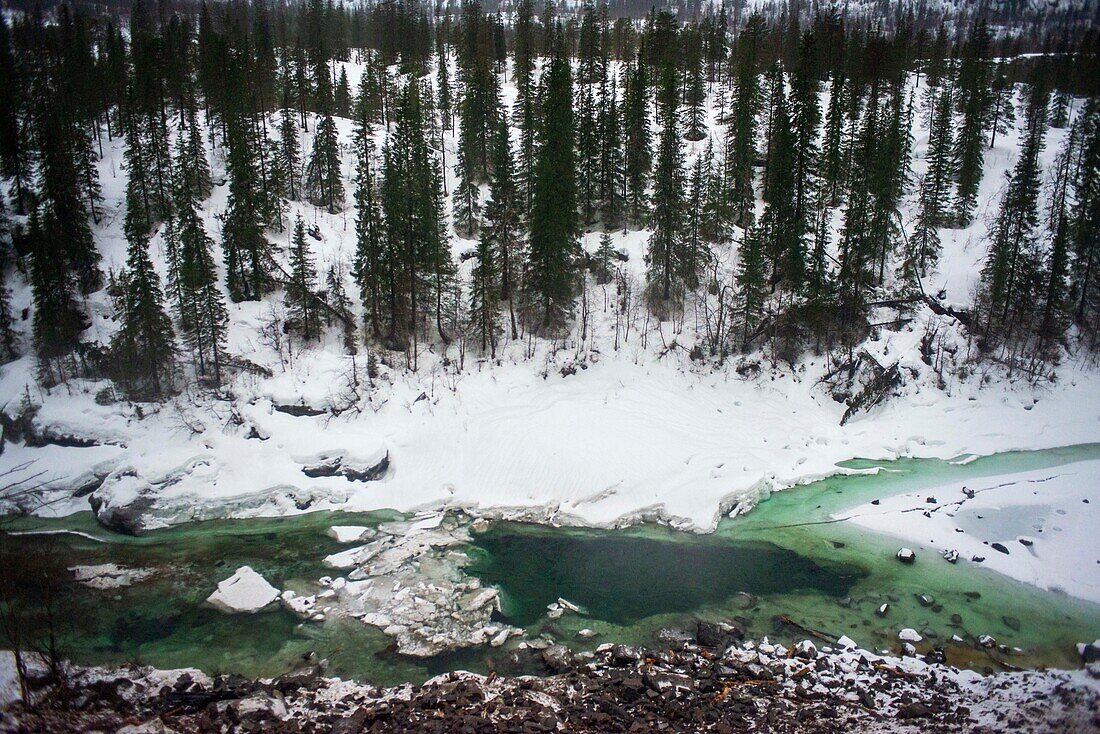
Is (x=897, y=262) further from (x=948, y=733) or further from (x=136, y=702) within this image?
(x=136, y=702)

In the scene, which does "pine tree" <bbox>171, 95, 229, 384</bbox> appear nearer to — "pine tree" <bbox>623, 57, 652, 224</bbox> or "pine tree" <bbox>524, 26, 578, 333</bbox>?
"pine tree" <bbox>524, 26, 578, 333</bbox>

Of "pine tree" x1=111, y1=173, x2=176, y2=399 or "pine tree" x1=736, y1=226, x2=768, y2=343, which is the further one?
"pine tree" x1=736, y1=226, x2=768, y2=343

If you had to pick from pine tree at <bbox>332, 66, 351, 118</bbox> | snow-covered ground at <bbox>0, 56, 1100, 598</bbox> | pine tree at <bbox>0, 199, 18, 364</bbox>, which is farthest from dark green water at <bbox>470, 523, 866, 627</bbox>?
pine tree at <bbox>332, 66, 351, 118</bbox>

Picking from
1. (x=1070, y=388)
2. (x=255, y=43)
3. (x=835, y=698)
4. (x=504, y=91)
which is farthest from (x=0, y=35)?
(x=1070, y=388)

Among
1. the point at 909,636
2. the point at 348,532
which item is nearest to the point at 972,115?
the point at 909,636

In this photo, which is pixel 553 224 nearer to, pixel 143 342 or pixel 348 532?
pixel 348 532

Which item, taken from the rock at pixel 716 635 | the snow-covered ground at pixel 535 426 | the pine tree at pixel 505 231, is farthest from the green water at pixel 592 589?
the pine tree at pixel 505 231
